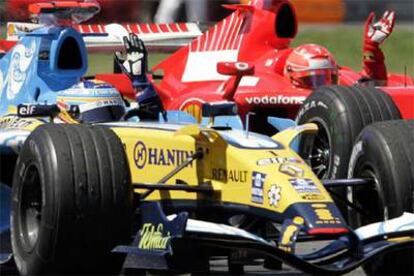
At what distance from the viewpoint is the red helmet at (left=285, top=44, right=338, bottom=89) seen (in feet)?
38.8

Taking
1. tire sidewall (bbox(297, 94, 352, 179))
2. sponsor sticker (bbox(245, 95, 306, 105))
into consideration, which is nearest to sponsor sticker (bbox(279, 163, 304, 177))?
tire sidewall (bbox(297, 94, 352, 179))

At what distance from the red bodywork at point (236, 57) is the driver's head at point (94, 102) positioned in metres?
2.92

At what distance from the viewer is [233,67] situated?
10.5m

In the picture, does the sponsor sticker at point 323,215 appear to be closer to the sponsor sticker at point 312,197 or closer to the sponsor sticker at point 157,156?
the sponsor sticker at point 312,197

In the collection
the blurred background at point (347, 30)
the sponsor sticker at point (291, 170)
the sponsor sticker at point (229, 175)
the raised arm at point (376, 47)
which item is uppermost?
the sponsor sticker at point (291, 170)

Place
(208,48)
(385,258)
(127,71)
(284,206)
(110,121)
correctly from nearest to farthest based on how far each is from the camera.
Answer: (284,206) → (385,258) → (110,121) → (127,71) → (208,48)

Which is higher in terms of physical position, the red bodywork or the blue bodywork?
the blue bodywork

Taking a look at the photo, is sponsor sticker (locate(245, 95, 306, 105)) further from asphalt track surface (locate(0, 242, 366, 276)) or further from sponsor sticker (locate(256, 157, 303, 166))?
sponsor sticker (locate(256, 157, 303, 166))

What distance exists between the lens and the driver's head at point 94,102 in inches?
340

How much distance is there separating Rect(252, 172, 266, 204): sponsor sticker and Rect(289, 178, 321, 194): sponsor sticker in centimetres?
16

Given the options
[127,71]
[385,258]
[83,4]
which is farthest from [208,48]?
[385,258]

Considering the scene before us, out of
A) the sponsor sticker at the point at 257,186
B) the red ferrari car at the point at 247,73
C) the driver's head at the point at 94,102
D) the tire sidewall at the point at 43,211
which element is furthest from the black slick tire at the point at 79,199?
the red ferrari car at the point at 247,73

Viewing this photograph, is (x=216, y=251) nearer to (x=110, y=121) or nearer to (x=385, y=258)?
(x=385, y=258)

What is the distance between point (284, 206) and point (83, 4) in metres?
4.82
